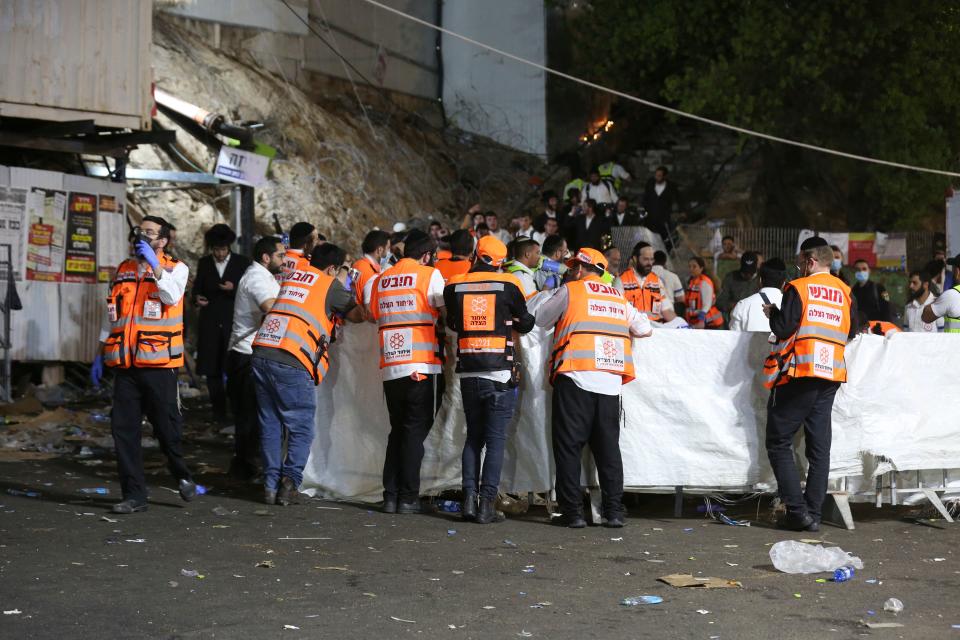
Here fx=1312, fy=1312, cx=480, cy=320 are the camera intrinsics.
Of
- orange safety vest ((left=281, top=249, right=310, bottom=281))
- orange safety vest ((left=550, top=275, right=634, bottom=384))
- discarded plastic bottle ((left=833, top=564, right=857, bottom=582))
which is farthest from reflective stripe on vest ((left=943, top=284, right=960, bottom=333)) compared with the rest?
orange safety vest ((left=281, top=249, right=310, bottom=281))

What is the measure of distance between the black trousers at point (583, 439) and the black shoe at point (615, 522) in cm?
2

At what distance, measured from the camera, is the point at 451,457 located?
9.43 m

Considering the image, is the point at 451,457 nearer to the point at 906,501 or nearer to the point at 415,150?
the point at 906,501

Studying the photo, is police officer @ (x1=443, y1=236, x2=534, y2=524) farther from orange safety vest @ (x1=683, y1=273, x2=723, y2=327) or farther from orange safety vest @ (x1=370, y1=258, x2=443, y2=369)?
orange safety vest @ (x1=683, y1=273, x2=723, y2=327)

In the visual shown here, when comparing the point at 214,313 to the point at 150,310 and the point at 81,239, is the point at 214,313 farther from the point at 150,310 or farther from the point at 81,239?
the point at 150,310

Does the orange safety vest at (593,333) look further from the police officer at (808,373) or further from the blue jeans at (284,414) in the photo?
the blue jeans at (284,414)

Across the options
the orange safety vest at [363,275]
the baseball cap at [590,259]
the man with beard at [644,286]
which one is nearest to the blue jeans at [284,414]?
the orange safety vest at [363,275]

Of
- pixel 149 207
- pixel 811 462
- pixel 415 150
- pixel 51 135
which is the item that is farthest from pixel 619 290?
pixel 415 150

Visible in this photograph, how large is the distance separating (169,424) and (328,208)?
14.1 meters

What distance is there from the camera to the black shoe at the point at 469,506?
8.75 meters

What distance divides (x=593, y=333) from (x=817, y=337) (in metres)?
1.43

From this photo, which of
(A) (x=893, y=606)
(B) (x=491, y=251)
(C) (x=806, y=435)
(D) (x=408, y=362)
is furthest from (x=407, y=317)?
(A) (x=893, y=606)

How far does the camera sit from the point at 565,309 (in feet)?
28.3

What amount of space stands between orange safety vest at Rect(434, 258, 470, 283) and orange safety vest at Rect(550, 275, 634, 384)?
3.26 ft
